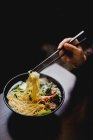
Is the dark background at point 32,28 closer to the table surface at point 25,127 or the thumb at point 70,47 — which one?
the thumb at point 70,47

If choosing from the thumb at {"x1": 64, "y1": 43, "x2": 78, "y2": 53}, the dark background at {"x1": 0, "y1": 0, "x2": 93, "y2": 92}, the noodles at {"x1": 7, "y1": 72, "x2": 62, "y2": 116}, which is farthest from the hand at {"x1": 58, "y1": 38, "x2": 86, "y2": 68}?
the dark background at {"x1": 0, "y1": 0, "x2": 93, "y2": 92}

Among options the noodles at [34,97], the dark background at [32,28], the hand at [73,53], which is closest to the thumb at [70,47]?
the hand at [73,53]

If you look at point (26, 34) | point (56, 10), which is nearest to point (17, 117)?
point (26, 34)

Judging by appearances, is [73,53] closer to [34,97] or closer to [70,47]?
[70,47]

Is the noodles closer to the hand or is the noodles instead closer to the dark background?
the hand

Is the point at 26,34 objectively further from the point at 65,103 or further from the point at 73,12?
the point at 65,103

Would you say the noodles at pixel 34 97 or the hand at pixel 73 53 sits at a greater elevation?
the hand at pixel 73 53
